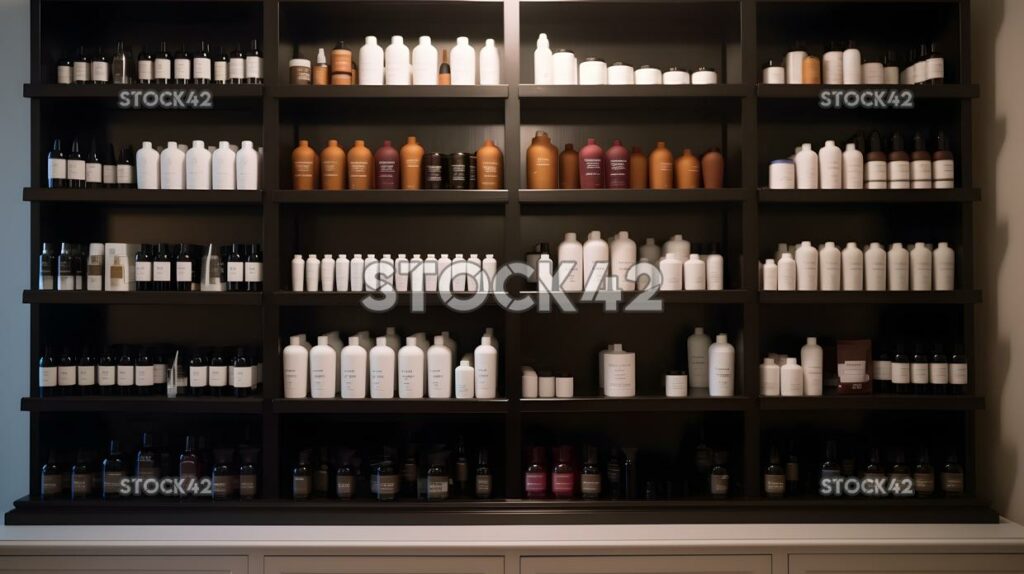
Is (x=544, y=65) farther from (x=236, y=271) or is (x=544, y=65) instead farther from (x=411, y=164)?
(x=236, y=271)

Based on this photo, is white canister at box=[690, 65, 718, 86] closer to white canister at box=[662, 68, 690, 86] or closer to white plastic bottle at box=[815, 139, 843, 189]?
white canister at box=[662, 68, 690, 86]

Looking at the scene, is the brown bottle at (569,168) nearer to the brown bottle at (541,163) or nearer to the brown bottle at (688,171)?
the brown bottle at (541,163)

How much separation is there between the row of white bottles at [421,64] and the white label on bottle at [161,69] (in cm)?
69

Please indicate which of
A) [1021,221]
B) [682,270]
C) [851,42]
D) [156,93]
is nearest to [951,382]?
[1021,221]

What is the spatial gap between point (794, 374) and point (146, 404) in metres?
2.29

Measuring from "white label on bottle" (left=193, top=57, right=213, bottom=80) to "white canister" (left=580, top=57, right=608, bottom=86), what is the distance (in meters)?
1.34

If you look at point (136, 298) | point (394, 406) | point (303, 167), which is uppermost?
point (303, 167)

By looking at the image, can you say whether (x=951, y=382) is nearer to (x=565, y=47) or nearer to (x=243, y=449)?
(x=565, y=47)

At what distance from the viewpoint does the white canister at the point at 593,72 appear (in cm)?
278

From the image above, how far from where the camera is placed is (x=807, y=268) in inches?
108

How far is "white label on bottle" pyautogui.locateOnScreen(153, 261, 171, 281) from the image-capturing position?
8.96ft

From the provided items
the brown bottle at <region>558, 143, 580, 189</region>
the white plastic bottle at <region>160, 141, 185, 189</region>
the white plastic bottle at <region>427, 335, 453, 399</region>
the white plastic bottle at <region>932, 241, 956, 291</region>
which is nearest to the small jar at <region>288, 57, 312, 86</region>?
the white plastic bottle at <region>160, 141, 185, 189</region>

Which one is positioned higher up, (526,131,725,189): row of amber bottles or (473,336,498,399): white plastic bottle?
(526,131,725,189): row of amber bottles

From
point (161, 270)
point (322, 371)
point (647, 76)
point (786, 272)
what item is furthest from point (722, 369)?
point (161, 270)
